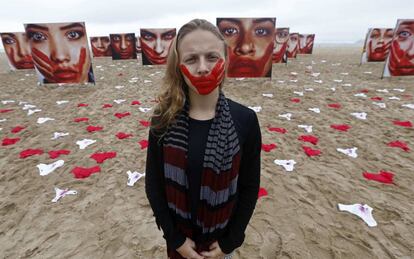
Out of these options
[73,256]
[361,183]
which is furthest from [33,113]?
[361,183]

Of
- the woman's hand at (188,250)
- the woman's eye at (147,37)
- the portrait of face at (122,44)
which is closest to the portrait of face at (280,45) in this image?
the woman's eye at (147,37)

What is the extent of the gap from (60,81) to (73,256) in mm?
7860

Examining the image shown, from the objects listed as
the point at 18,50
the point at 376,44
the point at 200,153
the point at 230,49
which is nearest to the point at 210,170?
the point at 200,153

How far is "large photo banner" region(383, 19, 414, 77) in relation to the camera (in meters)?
8.26

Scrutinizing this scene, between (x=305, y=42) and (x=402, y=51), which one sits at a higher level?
(x=305, y=42)

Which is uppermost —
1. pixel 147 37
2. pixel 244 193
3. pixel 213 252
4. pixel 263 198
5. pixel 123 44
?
pixel 147 37

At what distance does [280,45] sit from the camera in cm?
1345

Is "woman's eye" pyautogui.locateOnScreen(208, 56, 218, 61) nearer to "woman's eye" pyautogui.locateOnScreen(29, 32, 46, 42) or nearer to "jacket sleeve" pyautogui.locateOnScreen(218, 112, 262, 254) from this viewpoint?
"jacket sleeve" pyautogui.locateOnScreen(218, 112, 262, 254)

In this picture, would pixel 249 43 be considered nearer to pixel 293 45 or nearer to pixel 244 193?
pixel 244 193

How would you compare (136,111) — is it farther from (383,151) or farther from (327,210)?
(383,151)

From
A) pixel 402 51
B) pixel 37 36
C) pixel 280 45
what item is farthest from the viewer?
pixel 280 45

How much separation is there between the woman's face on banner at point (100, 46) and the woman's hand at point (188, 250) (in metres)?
22.0

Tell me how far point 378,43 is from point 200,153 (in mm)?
15750

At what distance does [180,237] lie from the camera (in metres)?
1.28
